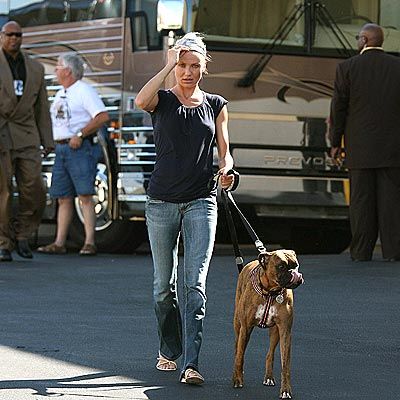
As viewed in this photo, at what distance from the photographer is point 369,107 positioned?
14.0 m

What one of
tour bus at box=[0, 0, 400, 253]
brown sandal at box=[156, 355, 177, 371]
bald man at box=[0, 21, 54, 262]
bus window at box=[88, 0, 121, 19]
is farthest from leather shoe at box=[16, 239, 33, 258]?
brown sandal at box=[156, 355, 177, 371]

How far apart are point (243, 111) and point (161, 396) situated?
7.50 metres

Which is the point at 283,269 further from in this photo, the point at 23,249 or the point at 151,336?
the point at 23,249

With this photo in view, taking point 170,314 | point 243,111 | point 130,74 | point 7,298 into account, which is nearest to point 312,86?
point 243,111

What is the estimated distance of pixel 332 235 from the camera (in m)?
16.5

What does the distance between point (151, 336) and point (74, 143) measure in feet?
20.1

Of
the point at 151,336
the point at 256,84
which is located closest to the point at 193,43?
the point at 151,336

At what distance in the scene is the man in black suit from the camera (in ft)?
45.6

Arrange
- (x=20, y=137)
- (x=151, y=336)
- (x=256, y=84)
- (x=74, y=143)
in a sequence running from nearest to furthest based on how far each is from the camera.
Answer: (x=151, y=336)
(x=20, y=137)
(x=256, y=84)
(x=74, y=143)

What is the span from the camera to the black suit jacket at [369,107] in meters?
13.9

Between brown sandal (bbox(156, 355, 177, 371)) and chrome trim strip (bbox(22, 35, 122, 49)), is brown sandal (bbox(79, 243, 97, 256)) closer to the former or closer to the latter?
chrome trim strip (bbox(22, 35, 122, 49))

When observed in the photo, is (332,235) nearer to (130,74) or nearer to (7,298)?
(130,74)

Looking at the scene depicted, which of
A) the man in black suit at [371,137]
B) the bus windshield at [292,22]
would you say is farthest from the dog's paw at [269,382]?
the bus windshield at [292,22]

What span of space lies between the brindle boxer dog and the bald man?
7.18 meters
